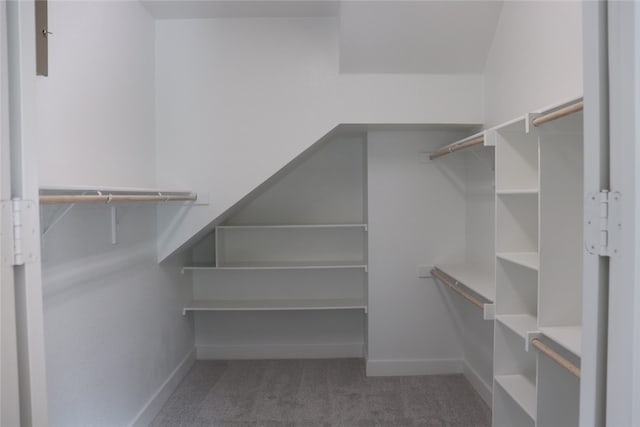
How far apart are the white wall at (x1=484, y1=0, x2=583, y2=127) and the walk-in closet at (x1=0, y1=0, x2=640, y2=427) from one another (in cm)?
1

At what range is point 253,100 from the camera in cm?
279

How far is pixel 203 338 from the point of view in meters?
3.81

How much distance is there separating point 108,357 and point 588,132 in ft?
7.06

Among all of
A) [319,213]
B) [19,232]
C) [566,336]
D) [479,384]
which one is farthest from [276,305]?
[19,232]

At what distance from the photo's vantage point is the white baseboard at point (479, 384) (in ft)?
9.26

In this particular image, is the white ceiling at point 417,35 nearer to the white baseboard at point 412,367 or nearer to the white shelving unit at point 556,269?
the white shelving unit at point 556,269

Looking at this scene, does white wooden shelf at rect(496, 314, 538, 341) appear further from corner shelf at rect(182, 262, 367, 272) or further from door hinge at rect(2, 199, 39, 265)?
door hinge at rect(2, 199, 39, 265)

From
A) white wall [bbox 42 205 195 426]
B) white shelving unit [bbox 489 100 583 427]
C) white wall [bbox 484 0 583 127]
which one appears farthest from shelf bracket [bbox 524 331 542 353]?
white wall [bbox 42 205 195 426]

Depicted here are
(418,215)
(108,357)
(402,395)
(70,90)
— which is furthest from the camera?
(418,215)

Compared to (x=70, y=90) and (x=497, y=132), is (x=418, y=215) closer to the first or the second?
(x=497, y=132)

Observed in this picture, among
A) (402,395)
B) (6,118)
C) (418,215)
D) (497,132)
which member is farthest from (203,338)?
(6,118)

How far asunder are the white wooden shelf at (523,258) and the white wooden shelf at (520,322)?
0.25 m

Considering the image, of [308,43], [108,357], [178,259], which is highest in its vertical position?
[308,43]

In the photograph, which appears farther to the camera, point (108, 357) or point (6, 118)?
point (108, 357)
